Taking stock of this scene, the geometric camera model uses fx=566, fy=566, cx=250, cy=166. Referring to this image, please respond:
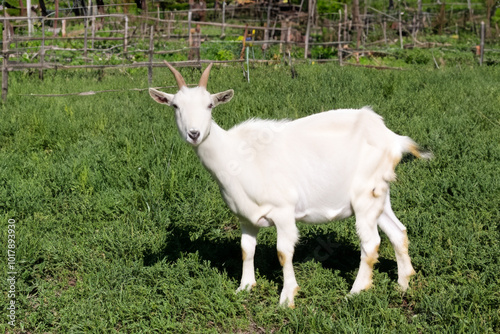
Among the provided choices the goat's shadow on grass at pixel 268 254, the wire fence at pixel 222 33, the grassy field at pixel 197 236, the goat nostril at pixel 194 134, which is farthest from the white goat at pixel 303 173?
the wire fence at pixel 222 33

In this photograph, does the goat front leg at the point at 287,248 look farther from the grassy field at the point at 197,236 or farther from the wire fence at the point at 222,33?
A: the wire fence at the point at 222,33

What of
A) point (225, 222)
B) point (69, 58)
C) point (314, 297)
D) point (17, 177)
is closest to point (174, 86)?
point (17, 177)

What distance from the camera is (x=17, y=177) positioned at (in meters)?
6.46

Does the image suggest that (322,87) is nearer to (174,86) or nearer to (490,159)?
(174,86)

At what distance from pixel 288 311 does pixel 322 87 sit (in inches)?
259

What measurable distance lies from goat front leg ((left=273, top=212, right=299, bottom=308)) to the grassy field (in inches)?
4.0

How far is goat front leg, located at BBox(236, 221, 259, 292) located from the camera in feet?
14.1

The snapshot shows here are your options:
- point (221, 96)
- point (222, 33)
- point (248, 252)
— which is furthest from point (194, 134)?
point (222, 33)

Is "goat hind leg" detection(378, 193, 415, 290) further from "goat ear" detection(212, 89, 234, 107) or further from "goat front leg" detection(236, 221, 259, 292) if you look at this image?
"goat ear" detection(212, 89, 234, 107)

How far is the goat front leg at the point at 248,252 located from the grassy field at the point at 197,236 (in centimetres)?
9

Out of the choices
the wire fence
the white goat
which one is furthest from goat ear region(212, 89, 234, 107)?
the wire fence

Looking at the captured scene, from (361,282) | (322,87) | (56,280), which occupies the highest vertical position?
(322,87)

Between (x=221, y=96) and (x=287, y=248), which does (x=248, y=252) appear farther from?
(x=221, y=96)

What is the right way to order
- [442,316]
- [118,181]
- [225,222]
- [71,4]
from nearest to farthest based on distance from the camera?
1. [442,316]
2. [225,222]
3. [118,181]
4. [71,4]
